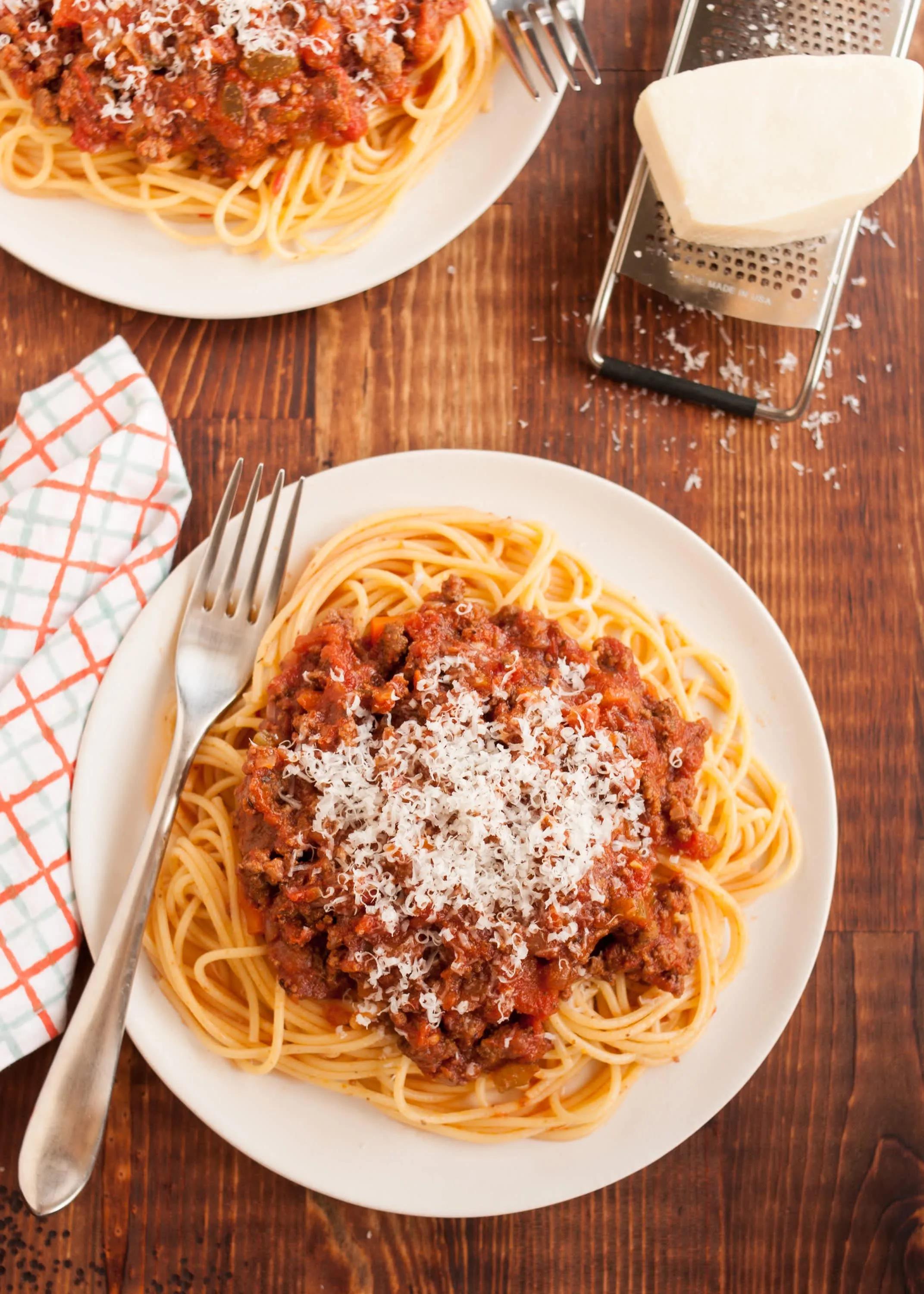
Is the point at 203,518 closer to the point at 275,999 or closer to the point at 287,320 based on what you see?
the point at 287,320

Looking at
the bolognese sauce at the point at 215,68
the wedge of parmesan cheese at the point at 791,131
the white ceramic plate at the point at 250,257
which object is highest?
the bolognese sauce at the point at 215,68

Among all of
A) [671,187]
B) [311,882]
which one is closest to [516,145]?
[671,187]

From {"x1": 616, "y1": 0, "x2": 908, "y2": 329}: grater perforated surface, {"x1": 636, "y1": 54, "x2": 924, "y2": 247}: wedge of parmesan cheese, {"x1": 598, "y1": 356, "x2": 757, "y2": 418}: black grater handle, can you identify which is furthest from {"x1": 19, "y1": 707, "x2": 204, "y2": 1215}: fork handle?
{"x1": 636, "y1": 54, "x2": 924, "y2": 247}: wedge of parmesan cheese

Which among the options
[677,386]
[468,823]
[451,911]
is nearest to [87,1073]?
[451,911]

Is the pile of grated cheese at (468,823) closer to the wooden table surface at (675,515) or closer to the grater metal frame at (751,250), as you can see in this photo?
the wooden table surface at (675,515)

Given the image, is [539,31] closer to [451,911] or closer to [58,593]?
[58,593]

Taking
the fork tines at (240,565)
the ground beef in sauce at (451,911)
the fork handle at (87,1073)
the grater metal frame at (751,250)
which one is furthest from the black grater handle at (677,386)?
the fork handle at (87,1073)
